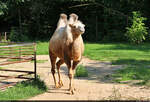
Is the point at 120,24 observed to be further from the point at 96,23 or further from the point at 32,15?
the point at 32,15

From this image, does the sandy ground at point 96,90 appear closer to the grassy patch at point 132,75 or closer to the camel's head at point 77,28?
the grassy patch at point 132,75

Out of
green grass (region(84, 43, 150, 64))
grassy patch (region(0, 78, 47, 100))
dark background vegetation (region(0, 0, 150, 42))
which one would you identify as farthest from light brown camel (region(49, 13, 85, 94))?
dark background vegetation (region(0, 0, 150, 42))

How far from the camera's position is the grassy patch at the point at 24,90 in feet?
17.9

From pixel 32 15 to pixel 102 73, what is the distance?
21.2m

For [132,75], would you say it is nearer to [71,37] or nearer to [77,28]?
[71,37]

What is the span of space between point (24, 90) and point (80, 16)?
2261cm

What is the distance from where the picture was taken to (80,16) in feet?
→ 91.7

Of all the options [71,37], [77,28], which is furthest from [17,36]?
[77,28]

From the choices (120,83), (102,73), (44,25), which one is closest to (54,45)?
(120,83)

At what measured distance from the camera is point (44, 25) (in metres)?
28.6

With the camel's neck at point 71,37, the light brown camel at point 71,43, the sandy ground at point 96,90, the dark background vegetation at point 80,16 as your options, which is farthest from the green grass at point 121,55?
the dark background vegetation at point 80,16

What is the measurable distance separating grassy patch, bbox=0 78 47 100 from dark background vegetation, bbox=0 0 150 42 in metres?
17.4

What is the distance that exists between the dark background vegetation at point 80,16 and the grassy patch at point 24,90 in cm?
1738

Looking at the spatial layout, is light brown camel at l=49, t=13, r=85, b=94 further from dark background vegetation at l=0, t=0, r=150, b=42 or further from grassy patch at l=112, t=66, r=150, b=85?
dark background vegetation at l=0, t=0, r=150, b=42
